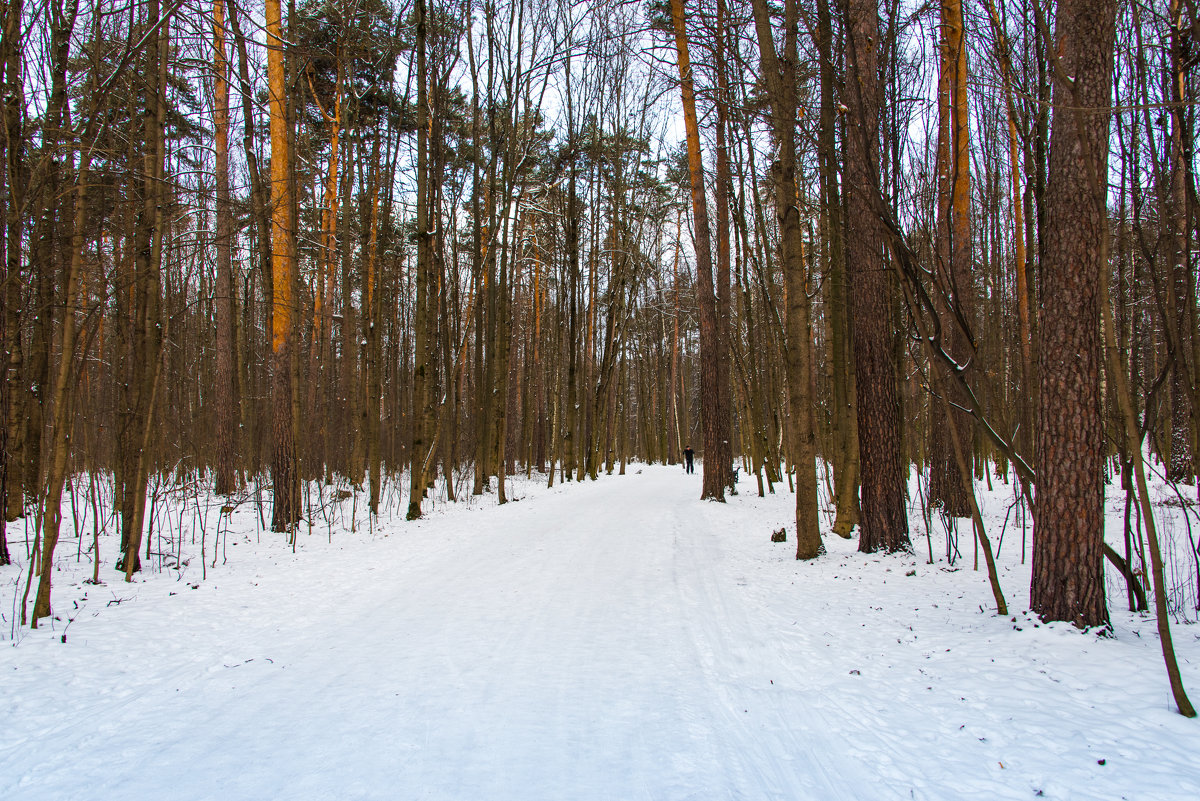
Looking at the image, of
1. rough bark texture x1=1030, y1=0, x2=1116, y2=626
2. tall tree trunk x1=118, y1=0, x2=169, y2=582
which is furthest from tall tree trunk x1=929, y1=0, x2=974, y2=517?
tall tree trunk x1=118, y1=0, x2=169, y2=582

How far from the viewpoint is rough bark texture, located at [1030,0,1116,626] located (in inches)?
140

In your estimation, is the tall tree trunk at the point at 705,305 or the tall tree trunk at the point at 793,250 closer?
the tall tree trunk at the point at 793,250

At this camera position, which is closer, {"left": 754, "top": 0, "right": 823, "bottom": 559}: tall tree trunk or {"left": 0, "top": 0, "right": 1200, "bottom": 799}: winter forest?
{"left": 0, "top": 0, "right": 1200, "bottom": 799}: winter forest

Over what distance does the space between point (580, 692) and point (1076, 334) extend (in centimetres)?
376

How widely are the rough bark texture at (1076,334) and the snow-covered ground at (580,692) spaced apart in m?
0.41

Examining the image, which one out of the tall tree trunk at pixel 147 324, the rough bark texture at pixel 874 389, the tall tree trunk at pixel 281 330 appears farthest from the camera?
the tall tree trunk at pixel 281 330

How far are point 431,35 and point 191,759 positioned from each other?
1221cm

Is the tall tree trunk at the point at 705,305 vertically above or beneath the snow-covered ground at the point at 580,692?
above

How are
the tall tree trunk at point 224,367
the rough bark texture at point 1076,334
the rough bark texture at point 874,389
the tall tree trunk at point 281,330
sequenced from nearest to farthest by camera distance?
the rough bark texture at point 1076,334 → the rough bark texture at point 874,389 → the tall tree trunk at point 281,330 → the tall tree trunk at point 224,367

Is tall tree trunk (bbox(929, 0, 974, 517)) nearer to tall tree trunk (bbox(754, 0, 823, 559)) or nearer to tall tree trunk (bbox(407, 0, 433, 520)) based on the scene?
tall tree trunk (bbox(754, 0, 823, 559))

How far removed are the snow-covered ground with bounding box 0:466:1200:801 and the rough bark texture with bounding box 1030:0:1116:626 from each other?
406mm

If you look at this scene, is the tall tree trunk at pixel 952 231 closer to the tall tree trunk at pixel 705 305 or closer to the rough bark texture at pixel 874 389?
the rough bark texture at pixel 874 389

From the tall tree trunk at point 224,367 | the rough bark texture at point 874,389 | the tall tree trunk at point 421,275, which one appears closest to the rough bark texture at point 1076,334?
the rough bark texture at point 874,389

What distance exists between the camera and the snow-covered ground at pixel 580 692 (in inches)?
86.9
